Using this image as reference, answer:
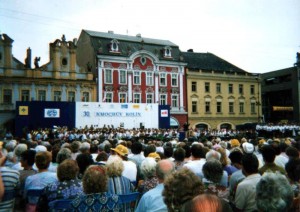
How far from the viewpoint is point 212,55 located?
2080 inches

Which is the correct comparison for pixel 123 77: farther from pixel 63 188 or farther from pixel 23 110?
pixel 63 188

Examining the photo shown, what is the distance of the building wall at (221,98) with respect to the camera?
4547 cm

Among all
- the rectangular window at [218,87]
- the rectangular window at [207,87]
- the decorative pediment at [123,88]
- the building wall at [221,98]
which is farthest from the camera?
the rectangular window at [218,87]

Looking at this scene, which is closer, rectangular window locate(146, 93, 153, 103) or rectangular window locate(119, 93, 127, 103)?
rectangular window locate(119, 93, 127, 103)

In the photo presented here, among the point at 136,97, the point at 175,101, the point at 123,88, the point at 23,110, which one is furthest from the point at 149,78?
the point at 23,110

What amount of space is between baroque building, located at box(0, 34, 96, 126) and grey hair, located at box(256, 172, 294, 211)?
33215mm

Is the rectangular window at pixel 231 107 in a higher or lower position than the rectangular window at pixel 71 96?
lower

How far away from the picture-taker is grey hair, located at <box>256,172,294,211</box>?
118 inches

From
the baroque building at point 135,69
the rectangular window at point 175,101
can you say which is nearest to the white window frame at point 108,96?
the baroque building at point 135,69

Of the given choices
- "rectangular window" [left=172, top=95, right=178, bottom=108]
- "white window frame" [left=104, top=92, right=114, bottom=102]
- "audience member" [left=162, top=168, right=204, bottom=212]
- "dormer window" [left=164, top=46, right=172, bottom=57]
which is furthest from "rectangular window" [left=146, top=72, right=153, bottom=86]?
"audience member" [left=162, top=168, right=204, bottom=212]

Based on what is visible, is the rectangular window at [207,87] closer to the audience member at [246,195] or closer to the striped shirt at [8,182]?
the audience member at [246,195]

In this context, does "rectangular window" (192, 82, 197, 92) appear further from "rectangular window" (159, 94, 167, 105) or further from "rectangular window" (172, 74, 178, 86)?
"rectangular window" (159, 94, 167, 105)

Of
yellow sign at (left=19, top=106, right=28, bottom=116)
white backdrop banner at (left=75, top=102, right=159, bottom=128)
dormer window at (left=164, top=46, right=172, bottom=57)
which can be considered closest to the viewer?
yellow sign at (left=19, top=106, right=28, bottom=116)

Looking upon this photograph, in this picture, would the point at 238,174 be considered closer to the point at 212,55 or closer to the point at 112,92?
the point at 112,92
